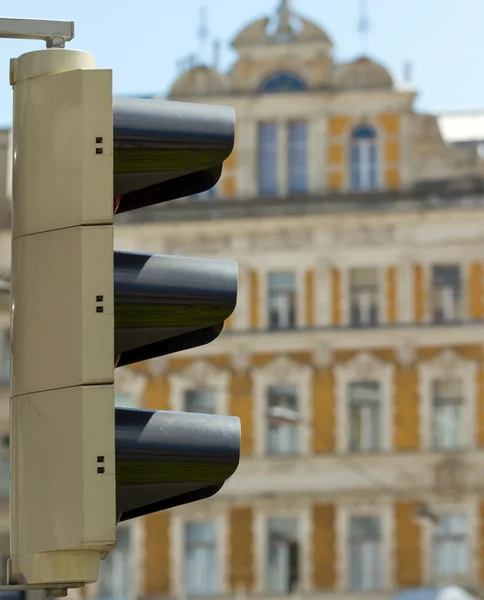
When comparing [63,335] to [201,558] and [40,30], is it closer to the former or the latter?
[40,30]

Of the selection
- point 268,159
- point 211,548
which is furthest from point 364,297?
point 211,548

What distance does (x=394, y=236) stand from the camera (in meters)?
35.3

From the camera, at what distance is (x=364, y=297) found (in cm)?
3559

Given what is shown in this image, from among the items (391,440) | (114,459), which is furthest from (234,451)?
(391,440)

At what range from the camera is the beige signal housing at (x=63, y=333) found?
3.43m

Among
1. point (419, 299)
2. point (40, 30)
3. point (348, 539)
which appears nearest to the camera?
point (40, 30)

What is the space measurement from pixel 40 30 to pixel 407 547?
32.1 meters

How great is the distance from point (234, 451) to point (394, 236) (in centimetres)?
3174

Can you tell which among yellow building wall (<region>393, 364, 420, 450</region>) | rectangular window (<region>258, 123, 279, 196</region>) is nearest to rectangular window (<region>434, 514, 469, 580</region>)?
yellow building wall (<region>393, 364, 420, 450</region>)

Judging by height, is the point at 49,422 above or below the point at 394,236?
below

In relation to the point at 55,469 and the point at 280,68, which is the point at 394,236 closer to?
the point at 280,68

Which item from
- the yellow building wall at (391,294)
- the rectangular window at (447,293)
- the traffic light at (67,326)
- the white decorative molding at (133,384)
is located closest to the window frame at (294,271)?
the yellow building wall at (391,294)

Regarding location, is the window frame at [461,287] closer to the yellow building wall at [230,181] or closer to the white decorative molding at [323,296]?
the white decorative molding at [323,296]

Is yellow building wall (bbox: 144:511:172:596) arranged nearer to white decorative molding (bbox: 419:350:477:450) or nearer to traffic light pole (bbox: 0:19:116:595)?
white decorative molding (bbox: 419:350:477:450)
